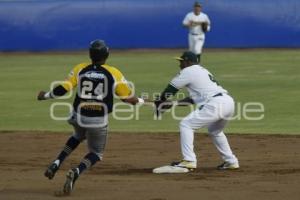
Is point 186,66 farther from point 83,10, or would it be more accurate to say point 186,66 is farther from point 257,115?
point 83,10

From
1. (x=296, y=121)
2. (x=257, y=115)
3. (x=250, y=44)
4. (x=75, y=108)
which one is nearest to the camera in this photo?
(x=75, y=108)

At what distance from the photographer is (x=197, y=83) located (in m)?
11.3

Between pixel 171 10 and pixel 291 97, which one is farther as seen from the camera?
pixel 171 10

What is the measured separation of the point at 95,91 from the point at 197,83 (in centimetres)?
192

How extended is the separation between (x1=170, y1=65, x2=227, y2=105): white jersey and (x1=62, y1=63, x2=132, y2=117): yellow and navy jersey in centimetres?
146

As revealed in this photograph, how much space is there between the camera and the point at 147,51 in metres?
35.6

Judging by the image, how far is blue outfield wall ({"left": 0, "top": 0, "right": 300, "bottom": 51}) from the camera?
34.9 metres

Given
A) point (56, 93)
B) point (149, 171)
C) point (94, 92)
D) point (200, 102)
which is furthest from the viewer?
point (149, 171)

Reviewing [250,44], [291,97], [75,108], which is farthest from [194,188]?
[250,44]

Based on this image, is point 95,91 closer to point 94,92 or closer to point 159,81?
point 94,92

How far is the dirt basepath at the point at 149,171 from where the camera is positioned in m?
9.66

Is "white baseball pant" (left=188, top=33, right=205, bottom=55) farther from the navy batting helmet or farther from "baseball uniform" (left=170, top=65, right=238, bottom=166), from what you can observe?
the navy batting helmet

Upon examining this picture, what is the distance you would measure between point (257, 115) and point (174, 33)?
59.7 ft

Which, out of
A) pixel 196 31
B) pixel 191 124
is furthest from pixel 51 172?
pixel 196 31
